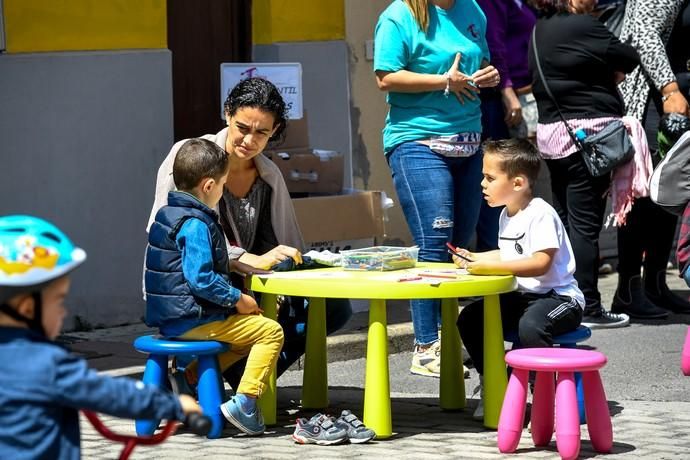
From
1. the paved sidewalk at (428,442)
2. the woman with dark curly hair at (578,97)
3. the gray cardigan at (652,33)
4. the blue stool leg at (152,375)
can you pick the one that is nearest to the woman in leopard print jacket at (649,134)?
the gray cardigan at (652,33)

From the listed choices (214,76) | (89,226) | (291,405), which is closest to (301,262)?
(291,405)

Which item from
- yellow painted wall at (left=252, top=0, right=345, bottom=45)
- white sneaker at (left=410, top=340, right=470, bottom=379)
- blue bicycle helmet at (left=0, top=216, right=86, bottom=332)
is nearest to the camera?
blue bicycle helmet at (left=0, top=216, right=86, bottom=332)

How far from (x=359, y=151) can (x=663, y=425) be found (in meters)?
4.11

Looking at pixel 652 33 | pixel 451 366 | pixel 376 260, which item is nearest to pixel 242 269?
pixel 376 260

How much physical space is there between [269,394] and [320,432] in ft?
1.47

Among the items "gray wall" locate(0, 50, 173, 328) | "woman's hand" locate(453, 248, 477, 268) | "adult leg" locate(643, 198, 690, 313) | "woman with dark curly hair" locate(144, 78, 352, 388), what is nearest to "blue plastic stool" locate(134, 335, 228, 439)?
"woman with dark curly hair" locate(144, 78, 352, 388)

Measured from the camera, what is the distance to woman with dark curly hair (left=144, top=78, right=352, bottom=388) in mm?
6266

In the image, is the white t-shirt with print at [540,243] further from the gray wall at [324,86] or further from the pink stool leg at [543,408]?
the gray wall at [324,86]

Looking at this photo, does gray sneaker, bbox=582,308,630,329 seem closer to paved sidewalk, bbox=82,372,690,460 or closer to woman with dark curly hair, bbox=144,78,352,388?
paved sidewalk, bbox=82,372,690,460

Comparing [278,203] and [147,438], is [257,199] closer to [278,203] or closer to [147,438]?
[278,203]

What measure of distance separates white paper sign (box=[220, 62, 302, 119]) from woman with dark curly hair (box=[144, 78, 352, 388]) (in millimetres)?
1277

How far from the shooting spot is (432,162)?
7.07 m

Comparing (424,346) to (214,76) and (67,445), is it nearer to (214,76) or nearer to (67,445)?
(214,76)

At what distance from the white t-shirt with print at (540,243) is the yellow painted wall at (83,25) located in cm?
309
